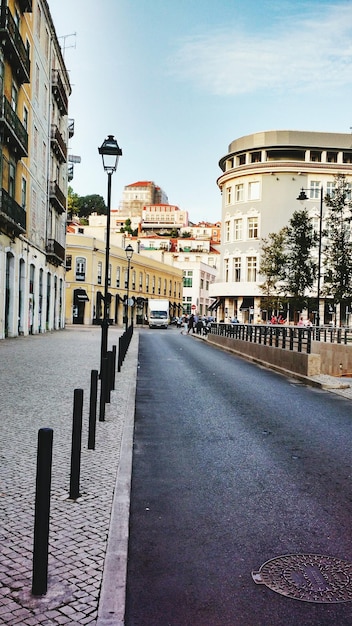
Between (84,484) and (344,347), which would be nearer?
(84,484)

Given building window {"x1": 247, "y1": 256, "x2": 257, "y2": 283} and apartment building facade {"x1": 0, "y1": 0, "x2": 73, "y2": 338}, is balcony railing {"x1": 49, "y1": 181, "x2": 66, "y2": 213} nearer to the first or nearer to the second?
apartment building facade {"x1": 0, "y1": 0, "x2": 73, "y2": 338}

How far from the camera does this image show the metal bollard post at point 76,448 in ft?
17.6

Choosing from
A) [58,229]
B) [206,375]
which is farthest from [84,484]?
[58,229]

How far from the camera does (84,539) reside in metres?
4.43

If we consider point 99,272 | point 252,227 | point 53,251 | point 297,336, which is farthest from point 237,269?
point 297,336

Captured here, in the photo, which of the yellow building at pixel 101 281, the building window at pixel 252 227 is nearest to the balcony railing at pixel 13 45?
the yellow building at pixel 101 281

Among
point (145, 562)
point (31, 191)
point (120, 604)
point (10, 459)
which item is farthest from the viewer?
point (31, 191)

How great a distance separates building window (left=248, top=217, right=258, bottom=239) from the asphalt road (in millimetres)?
54155

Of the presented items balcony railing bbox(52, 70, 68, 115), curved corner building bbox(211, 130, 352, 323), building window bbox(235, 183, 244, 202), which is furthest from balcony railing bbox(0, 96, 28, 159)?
building window bbox(235, 183, 244, 202)

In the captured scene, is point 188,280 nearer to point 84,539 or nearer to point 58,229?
point 58,229

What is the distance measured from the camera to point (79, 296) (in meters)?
67.4

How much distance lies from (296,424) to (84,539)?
5.78 metres

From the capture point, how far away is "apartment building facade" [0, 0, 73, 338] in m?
27.5

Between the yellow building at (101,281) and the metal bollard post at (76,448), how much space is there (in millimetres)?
48708
